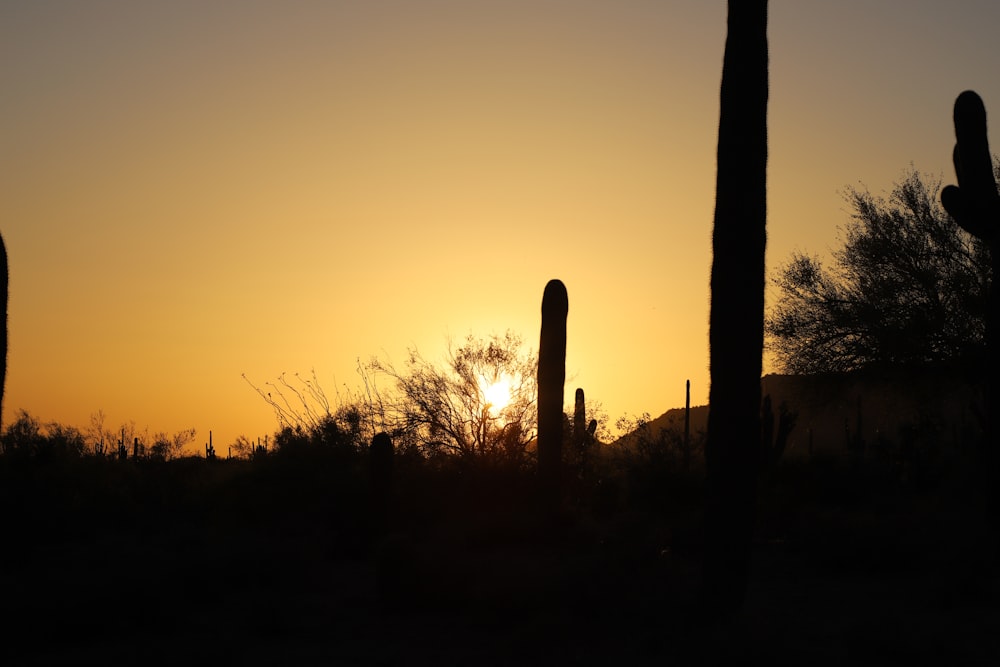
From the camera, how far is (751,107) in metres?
10.2

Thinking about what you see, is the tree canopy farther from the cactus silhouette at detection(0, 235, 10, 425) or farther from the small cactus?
the cactus silhouette at detection(0, 235, 10, 425)

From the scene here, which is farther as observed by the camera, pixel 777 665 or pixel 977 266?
pixel 977 266

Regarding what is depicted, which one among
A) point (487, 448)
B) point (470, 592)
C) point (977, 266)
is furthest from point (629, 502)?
point (470, 592)

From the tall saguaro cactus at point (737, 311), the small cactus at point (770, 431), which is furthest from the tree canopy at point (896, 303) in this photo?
the tall saguaro cactus at point (737, 311)

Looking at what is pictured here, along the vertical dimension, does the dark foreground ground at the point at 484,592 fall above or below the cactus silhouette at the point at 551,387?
below

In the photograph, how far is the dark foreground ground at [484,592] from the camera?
925 centimetres

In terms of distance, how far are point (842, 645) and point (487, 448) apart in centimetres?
1613

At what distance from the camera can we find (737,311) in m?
9.79

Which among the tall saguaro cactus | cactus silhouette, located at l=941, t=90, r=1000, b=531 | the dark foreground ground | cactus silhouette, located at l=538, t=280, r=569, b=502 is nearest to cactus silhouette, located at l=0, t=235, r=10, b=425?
the dark foreground ground

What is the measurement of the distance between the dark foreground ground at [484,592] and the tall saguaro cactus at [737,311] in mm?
707

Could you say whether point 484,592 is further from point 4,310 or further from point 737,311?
point 4,310

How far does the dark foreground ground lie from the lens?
9250mm

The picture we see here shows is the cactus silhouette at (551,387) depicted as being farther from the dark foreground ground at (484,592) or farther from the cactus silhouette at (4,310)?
the cactus silhouette at (4,310)

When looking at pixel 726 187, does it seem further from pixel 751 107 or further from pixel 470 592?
pixel 470 592
